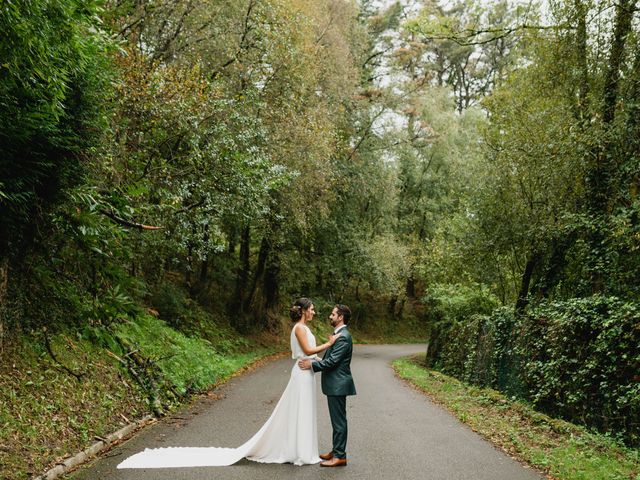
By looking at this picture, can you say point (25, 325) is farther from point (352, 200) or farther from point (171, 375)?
point (352, 200)

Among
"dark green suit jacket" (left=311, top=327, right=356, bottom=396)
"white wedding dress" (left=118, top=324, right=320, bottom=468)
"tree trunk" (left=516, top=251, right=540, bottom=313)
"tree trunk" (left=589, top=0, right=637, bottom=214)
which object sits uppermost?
"tree trunk" (left=589, top=0, right=637, bottom=214)

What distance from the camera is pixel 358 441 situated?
26.2ft

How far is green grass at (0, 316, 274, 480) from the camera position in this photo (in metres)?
5.93

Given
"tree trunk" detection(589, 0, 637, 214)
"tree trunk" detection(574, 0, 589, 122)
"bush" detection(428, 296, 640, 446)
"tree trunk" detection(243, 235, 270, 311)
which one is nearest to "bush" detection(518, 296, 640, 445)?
"bush" detection(428, 296, 640, 446)

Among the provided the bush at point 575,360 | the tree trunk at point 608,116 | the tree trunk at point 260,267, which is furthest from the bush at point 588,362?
the tree trunk at point 260,267

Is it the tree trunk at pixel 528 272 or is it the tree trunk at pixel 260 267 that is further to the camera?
the tree trunk at pixel 260 267

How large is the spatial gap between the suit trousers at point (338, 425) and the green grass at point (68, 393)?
3.09 metres

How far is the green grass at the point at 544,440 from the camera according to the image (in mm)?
6676

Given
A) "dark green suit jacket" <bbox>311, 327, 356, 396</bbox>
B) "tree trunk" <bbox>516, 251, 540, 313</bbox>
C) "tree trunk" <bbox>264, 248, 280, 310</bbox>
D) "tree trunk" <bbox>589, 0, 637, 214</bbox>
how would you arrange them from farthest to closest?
"tree trunk" <bbox>264, 248, 280, 310</bbox> → "tree trunk" <bbox>516, 251, 540, 313</bbox> → "tree trunk" <bbox>589, 0, 637, 214</bbox> → "dark green suit jacket" <bbox>311, 327, 356, 396</bbox>

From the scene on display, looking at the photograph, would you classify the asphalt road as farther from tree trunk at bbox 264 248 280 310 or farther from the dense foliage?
tree trunk at bbox 264 248 280 310

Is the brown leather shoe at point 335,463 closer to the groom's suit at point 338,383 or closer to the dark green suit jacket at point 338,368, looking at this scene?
the groom's suit at point 338,383

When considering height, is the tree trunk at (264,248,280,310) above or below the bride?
above

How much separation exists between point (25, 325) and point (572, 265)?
12850 millimetres

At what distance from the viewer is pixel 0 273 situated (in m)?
6.90
